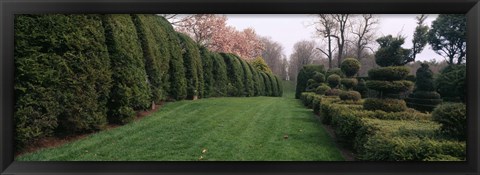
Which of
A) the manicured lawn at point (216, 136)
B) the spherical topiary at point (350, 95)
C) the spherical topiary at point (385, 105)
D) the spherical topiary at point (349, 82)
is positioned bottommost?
the manicured lawn at point (216, 136)

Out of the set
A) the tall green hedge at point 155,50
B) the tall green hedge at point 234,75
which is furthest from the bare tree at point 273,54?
the tall green hedge at point 155,50

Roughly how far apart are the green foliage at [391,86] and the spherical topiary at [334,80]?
0.48 metres

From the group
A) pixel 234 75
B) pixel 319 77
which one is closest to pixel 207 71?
pixel 234 75

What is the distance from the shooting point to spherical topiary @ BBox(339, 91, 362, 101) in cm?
575

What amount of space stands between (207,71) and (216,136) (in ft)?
3.85

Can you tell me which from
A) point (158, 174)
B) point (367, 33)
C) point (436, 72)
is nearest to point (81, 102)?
point (158, 174)

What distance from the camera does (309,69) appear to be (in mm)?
5699

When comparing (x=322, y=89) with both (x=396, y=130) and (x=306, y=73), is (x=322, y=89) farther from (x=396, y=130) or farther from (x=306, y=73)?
(x=396, y=130)

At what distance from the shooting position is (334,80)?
5754 millimetres

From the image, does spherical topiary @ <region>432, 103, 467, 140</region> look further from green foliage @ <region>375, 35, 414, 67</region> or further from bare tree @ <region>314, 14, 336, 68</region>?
bare tree @ <region>314, 14, 336, 68</region>

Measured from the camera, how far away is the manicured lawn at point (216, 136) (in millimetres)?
5402

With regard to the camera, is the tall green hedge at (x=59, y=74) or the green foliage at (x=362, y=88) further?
the green foliage at (x=362, y=88)

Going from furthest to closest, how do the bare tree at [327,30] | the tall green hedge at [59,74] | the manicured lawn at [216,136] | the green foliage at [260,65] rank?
the green foliage at [260,65] → the manicured lawn at [216,136] → the bare tree at [327,30] → the tall green hedge at [59,74]

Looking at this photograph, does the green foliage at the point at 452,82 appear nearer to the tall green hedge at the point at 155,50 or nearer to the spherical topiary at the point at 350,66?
the spherical topiary at the point at 350,66
